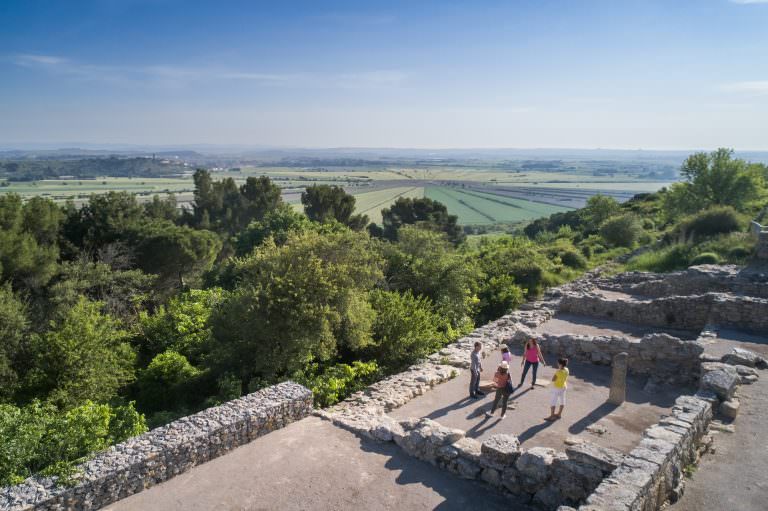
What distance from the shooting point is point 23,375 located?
14.3m

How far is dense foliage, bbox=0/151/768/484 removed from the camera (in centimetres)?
1336

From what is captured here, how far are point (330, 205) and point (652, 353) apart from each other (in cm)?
3929

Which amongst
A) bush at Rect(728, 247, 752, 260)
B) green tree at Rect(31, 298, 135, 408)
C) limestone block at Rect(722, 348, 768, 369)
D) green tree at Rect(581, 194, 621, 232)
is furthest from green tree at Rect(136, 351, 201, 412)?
green tree at Rect(581, 194, 621, 232)

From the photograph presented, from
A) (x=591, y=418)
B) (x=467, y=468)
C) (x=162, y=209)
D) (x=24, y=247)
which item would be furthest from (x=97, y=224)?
(x=591, y=418)

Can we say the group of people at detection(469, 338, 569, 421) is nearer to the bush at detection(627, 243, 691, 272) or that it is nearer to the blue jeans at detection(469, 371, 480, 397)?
the blue jeans at detection(469, 371, 480, 397)

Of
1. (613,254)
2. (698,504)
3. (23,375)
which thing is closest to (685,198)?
(613,254)

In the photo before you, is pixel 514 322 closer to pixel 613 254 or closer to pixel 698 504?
pixel 698 504

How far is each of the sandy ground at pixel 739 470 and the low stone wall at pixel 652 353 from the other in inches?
93.4

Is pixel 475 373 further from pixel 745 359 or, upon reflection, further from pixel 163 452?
pixel 163 452

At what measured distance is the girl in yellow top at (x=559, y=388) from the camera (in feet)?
36.2

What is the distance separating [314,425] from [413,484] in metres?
3.07

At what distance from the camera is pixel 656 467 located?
24.6 feet

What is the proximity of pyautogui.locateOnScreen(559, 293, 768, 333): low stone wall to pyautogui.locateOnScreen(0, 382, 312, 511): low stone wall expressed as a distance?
42.2 ft

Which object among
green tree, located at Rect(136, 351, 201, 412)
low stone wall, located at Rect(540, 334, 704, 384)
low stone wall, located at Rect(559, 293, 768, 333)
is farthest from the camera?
low stone wall, located at Rect(559, 293, 768, 333)
